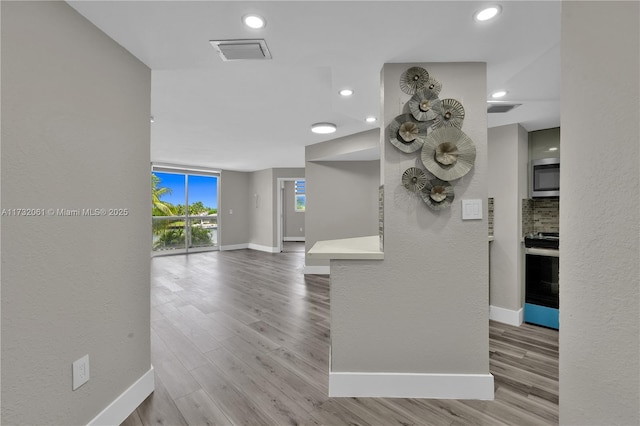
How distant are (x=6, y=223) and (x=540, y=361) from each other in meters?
3.41

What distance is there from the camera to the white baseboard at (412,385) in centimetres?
171

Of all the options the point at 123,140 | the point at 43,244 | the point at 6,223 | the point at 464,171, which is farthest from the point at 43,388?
the point at 464,171

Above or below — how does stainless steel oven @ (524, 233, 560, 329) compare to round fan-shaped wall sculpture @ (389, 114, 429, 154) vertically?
below

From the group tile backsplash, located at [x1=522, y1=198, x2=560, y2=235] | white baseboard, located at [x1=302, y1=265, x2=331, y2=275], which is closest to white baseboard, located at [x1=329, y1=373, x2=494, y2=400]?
tile backsplash, located at [x1=522, y1=198, x2=560, y2=235]

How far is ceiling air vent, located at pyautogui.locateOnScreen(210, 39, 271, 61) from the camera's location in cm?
154

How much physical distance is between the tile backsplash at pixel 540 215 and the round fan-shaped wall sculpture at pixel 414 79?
2.15 metres

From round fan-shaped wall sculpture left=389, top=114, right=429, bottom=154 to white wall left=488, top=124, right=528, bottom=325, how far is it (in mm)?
1794

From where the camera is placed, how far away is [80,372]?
1.33 m

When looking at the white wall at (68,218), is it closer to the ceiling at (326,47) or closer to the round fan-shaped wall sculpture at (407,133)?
the ceiling at (326,47)

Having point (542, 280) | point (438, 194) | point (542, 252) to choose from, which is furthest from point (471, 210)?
point (542, 280)

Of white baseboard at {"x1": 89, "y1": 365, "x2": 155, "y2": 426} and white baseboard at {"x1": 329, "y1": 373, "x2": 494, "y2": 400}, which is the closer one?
white baseboard at {"x1": 89, "y1": 365, "x2": 155, "y2": 426}

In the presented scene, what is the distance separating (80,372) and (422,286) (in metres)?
1.90

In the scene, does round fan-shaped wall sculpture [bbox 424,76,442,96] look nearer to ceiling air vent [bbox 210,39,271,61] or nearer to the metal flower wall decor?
the metal flower wall decor

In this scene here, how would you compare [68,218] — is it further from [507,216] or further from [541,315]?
[541,315]
